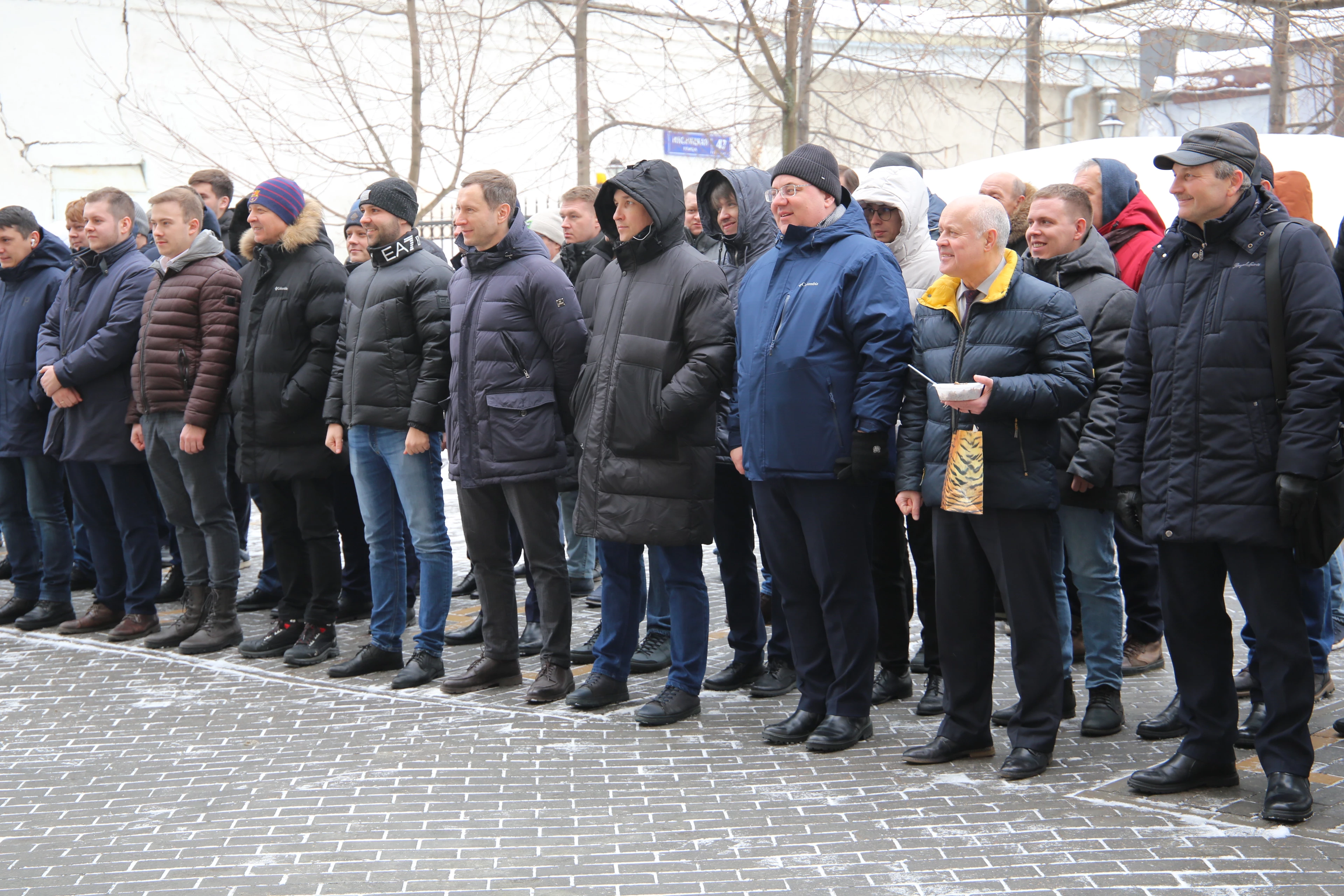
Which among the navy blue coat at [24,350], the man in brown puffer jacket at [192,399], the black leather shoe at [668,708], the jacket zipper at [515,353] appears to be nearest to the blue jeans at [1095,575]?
the black leather shoe at [668,708]

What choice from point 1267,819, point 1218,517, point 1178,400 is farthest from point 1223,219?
point 1267,819

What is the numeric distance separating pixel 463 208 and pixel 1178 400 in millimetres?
3263

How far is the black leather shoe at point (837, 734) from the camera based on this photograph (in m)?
5.27

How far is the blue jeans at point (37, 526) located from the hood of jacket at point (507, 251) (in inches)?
139

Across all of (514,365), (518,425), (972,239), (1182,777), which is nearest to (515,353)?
(514,365)

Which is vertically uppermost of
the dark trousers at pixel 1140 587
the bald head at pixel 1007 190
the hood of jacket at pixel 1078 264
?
the bald head at pixel 1007 190

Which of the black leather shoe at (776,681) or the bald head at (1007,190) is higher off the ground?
the bald head at (1007,190)

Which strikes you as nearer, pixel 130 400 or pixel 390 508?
pixel 390 508

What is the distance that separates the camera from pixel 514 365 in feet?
20.0

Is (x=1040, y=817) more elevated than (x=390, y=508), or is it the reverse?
(x=390, y=508)

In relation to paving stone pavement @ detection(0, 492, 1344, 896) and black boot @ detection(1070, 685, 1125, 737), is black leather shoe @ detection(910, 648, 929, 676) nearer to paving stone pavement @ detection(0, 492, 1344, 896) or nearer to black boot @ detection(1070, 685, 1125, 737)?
paving stone pavement @ detection(0, 492, 1344, 896)

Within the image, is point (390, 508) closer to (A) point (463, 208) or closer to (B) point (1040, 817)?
(A) point (463, 208)

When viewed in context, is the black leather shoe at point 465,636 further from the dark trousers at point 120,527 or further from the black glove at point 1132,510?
the black glove at point 1132,510

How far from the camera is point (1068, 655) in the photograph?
18.6 feet
